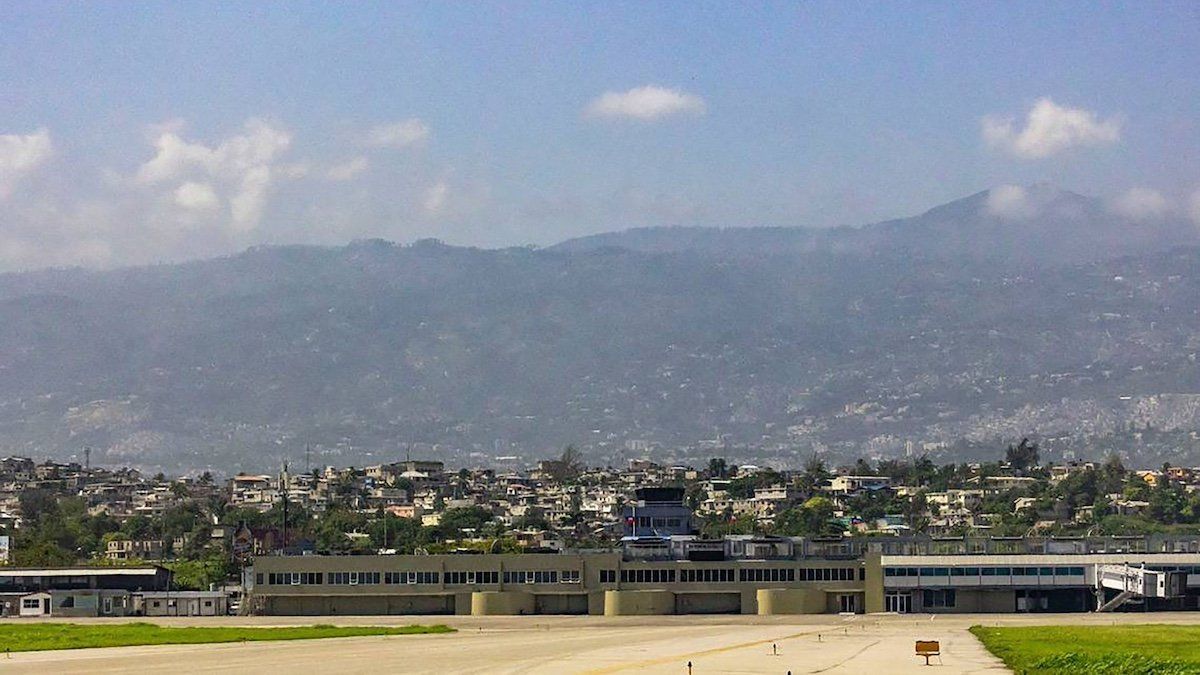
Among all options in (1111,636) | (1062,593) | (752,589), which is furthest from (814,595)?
(1111,636)

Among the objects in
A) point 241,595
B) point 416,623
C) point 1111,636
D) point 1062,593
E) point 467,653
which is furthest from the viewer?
point 241,595

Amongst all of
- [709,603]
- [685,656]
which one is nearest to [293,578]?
[709,603]

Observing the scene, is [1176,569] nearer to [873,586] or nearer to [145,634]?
[873,586]

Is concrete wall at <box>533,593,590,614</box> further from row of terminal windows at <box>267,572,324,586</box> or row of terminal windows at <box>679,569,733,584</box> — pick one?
row of terminal windows at <box>267,572,324,586</box>

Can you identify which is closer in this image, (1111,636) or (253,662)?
(253,662)

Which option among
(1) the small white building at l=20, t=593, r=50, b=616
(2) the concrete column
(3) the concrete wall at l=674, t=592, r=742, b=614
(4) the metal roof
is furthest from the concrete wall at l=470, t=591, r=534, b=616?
(1) the small white building at l=20, t=593, r=50, b=616

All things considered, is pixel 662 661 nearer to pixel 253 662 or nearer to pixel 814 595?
pixel 253 662
